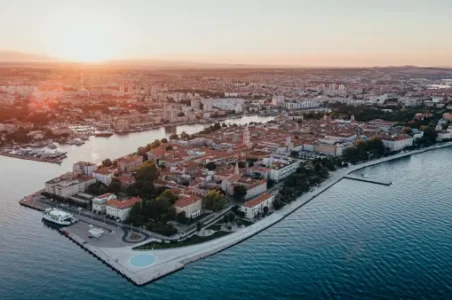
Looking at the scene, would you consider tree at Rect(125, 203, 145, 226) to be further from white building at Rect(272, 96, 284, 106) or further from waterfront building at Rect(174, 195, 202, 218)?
white building at Rect(272, 96, 284, 106)

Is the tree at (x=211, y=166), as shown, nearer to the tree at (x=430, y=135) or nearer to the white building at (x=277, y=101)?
the tree at (x=430, y=135)

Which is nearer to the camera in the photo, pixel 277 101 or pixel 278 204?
pixel 278 204

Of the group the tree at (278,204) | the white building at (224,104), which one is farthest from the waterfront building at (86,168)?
the white building at (224,104)

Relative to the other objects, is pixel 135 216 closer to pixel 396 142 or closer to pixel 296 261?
pixel 296 261

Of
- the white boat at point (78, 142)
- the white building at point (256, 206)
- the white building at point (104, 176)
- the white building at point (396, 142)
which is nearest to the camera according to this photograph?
the white building at point (256, 206)

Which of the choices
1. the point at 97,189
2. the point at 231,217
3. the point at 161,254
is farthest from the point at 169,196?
the point at 97,189

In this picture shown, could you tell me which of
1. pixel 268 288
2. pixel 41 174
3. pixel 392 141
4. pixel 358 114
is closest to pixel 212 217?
pixel 268 288
